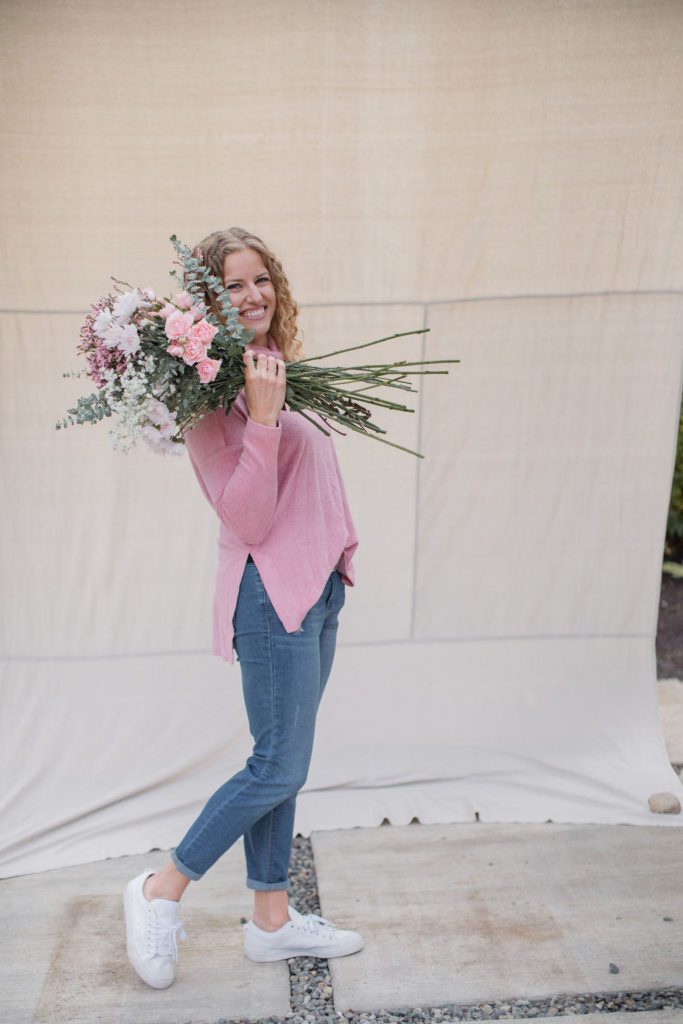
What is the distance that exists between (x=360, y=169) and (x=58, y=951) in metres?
2.05

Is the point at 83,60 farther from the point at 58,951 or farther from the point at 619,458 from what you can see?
the point at 58,951

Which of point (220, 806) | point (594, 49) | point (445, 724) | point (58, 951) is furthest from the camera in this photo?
point (445, 724)

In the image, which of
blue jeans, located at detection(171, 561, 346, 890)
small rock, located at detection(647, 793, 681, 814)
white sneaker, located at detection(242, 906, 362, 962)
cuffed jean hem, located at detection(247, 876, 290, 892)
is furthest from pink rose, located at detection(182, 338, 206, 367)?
small rock, located at detection(647, 793, 681, 814)

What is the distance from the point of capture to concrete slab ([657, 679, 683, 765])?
3248mm

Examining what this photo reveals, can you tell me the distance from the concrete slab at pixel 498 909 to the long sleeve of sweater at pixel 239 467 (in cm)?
102

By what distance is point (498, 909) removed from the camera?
2.43 meters

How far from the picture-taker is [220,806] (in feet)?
6.72

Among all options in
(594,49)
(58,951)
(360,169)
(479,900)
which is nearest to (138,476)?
(360,169)

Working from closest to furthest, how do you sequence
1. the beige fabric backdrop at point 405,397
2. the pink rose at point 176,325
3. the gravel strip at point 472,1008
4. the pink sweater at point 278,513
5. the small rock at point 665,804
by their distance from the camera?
the pink rose at point 176,325 < the pink sweater at point 278,513 < the gravel strip at point 472,1008 < the beige fabric backdrop at point 405,397 < the small rock at point 665,804

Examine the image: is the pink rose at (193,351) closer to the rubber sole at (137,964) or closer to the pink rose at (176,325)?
the pink rose at (176,325)

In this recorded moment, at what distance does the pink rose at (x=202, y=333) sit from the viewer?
176 cm

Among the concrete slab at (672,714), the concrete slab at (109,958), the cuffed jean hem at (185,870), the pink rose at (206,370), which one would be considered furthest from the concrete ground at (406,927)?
the pink rose at (206,370)

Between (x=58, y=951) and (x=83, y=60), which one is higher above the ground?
(x=83, y=60)

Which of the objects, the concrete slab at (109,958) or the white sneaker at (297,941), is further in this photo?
the white sneaker at (297,941)
